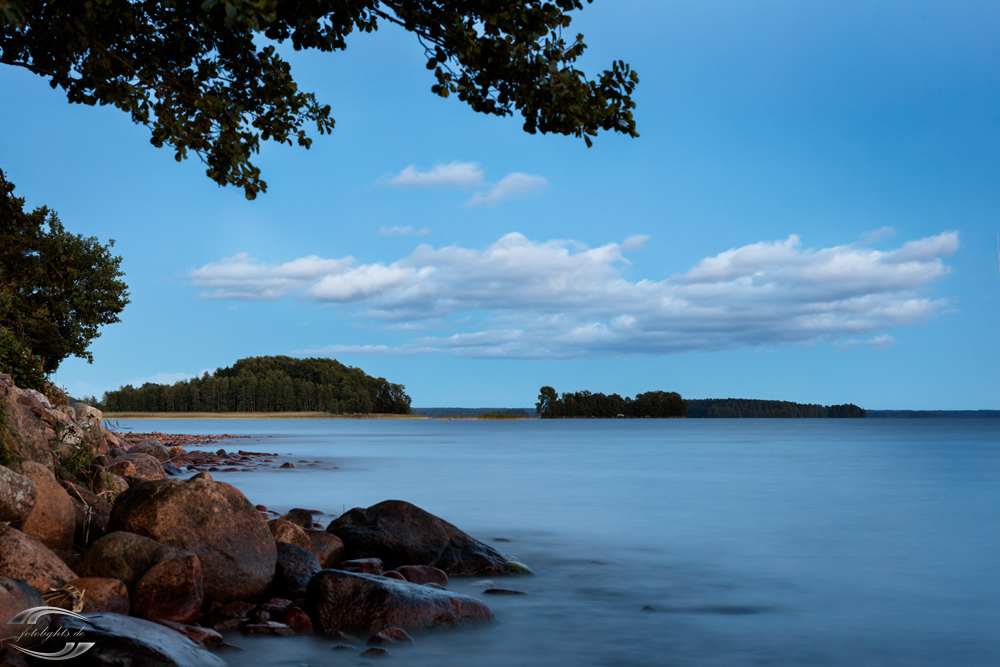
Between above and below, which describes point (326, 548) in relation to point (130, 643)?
below

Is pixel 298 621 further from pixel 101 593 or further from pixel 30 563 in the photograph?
pixel 30 563

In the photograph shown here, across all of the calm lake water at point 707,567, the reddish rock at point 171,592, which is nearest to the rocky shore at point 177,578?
the reddish rock at point 171,592

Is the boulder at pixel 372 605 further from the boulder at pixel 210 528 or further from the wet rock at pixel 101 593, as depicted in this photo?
the wet rock at pixel 101 593

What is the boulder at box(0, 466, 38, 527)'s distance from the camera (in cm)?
679

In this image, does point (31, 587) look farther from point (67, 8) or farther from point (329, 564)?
point (67, 8)

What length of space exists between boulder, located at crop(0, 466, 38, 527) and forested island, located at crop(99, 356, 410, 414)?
145090 mm

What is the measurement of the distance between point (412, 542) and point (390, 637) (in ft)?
9.51

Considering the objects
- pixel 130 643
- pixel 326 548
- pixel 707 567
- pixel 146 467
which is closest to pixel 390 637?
pixel 130 643

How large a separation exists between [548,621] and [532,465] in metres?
25.9

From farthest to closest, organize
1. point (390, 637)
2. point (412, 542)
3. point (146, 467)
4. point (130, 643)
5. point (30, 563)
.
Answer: point (146, 467), point (412, 542), point (390, 637), point (30, 563), point (130, 643)

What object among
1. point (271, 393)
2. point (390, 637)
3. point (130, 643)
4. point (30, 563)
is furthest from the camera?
point (271, 393)

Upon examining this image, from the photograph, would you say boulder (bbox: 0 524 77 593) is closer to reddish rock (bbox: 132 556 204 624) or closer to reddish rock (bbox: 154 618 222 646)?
reddish rock (bbox: 132 556 204 624)

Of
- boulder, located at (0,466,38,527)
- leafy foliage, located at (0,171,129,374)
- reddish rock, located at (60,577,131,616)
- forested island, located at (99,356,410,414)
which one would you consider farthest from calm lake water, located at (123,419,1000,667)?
forested island, located at (99,356,410,414)

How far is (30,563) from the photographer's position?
20.1 feet
